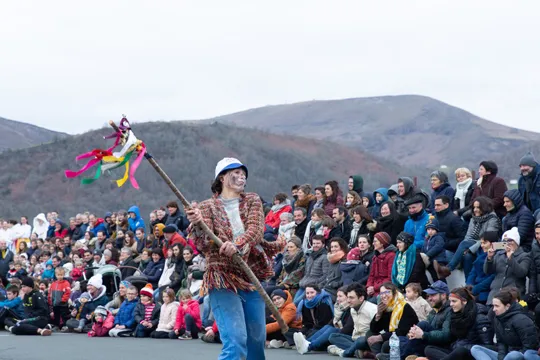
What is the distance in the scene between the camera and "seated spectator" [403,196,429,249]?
47.6ft

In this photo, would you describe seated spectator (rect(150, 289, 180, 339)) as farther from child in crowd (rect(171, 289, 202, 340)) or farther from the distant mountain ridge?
the distant mountain ridge

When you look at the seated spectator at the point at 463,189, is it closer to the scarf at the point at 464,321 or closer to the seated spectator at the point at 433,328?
the seated spectator at the point at 433,328

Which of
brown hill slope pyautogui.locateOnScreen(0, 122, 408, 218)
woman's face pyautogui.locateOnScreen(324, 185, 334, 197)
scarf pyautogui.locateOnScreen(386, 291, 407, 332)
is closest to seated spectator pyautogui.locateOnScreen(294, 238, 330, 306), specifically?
woman's face pyautogui.locateOnScreen(324, 185, 334, 197)

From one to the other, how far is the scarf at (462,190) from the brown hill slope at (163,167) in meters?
37.5

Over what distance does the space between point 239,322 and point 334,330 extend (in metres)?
5.89

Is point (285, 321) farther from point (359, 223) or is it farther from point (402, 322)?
point (402, 322)

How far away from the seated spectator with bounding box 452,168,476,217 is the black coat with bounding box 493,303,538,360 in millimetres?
4223

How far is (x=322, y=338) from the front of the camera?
13.6 m

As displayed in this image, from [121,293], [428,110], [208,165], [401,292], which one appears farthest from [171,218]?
[428,110]

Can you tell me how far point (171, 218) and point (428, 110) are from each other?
8288 centimetres

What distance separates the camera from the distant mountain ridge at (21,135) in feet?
210

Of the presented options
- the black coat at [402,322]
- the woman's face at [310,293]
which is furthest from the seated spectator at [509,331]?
the woman's face at [310,293]

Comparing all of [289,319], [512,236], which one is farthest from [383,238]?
[512,236]

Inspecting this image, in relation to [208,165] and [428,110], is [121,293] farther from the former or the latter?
[428,110]
